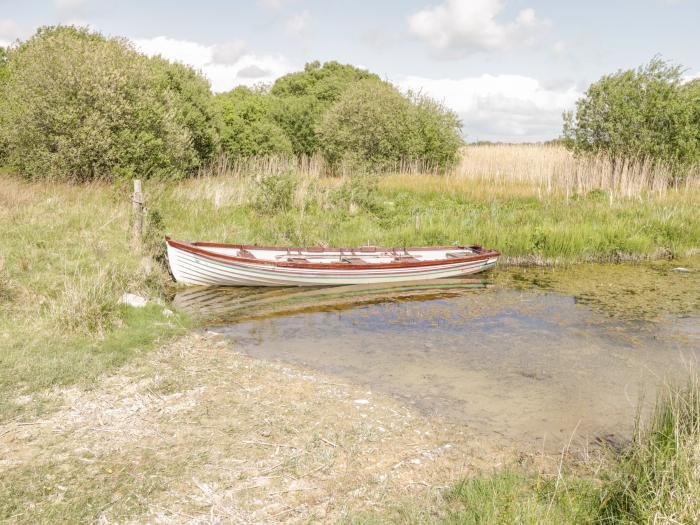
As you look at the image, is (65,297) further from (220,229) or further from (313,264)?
(220,229)

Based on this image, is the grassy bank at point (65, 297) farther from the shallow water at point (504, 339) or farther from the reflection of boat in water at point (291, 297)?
the shallow water at point (504, 339)

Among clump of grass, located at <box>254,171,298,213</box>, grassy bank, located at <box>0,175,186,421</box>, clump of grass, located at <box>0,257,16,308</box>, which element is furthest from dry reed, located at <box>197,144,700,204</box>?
clump of grass, located at <box>0,257,16,308</box>

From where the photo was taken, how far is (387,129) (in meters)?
29.6

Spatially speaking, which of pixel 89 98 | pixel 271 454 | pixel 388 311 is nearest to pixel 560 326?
pixel 388 311

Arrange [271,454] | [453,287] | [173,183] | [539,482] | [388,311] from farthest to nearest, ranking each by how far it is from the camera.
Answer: [173,183] < [453,287] < [388,311] < [271,454] < [539,482]

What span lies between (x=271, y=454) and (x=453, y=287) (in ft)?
33.2

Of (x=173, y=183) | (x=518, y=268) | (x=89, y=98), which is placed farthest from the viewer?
(x=173, y=183)

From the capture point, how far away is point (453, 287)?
50.2ft

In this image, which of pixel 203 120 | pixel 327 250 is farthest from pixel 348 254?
pixel 203 120

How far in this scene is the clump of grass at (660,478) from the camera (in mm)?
4039

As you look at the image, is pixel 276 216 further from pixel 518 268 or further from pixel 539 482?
pixel 539 482

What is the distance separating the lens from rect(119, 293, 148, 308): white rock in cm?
1078

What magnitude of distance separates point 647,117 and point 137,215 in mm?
23310

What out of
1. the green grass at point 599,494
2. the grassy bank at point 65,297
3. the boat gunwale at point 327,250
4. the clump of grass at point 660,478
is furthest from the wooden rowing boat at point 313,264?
the clump of grass at point 660,478
